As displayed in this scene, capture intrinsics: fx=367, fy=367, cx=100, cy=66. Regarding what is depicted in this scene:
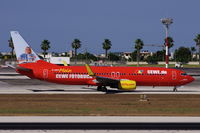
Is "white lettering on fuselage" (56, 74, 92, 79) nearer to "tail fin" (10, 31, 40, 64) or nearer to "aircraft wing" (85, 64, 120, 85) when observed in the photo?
"aircraft wing" (85, 64, 120, 85)

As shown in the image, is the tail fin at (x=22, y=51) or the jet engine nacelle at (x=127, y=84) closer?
the jet engine nacelle at (x=127, y=84)

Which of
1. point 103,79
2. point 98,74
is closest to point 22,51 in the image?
point 98,74

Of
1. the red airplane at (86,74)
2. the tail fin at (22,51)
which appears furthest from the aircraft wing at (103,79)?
the tail fin at (22,51)

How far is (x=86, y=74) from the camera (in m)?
47.2

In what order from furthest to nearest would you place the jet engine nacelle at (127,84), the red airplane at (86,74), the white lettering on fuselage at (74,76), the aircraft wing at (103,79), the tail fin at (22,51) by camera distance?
the tail fin at (22,51) → the white lettering on fuselage at (74,76) → the red airplane at (86,74) → the jet engine nacelle at (127,84) → the aircraft wing at (103,79)

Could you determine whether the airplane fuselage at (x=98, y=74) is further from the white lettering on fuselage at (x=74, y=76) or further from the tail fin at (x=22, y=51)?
the tail fin at (x=22, y=51)

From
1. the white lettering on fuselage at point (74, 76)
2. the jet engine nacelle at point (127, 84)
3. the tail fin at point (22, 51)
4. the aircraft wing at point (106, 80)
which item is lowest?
the jet engine nacelle at point (127, 84)

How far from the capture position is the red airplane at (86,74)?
46438 millimetres

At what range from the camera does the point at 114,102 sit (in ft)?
119

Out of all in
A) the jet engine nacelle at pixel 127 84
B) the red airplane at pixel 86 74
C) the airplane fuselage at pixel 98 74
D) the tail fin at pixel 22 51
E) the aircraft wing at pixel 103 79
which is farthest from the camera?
the tail fin at pixel 22 51

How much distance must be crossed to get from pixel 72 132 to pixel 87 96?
21.0 m

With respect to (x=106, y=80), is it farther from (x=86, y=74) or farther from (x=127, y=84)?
(x=86, y=74)

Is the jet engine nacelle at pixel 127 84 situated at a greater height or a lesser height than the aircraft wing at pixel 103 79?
lesser

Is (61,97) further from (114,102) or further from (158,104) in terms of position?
(158,104)
